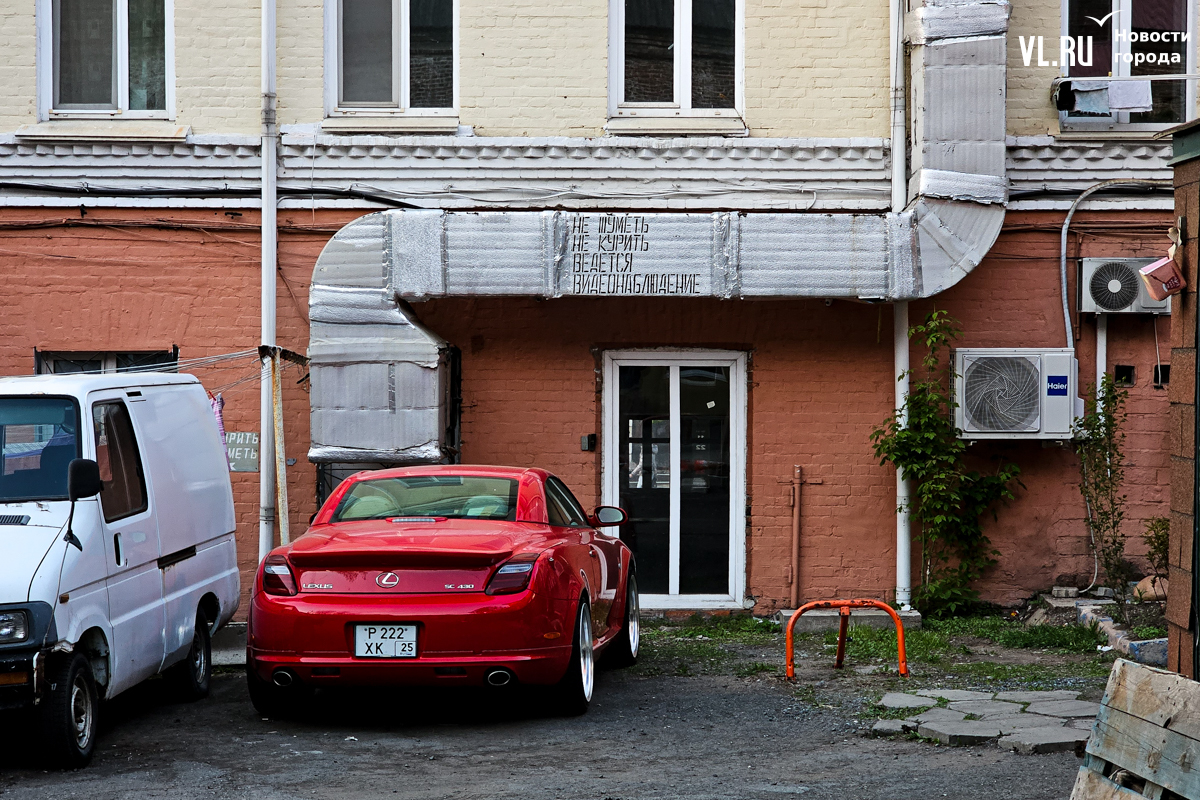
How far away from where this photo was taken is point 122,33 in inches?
443

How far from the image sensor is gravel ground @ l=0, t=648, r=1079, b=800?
5652 mm

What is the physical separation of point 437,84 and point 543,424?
10.5ft

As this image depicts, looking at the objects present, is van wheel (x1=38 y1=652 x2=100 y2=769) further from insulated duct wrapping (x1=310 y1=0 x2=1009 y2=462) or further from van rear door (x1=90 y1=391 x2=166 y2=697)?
insulated duct wrapping (x1=310 y1=0 x2=1009 y2=462)

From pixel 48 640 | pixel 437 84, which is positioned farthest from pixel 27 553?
pixel 437 84

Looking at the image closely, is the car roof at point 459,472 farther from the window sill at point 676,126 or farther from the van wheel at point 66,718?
the window sill at point 676,126

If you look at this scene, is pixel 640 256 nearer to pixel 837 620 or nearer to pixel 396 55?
pixel 396 55

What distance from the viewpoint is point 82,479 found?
630 centimetres

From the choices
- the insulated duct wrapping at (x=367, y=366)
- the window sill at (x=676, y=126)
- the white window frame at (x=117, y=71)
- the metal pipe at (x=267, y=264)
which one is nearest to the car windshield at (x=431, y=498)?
the insulated duct wrapping at (x=367, y=366)

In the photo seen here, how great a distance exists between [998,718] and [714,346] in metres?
4.90

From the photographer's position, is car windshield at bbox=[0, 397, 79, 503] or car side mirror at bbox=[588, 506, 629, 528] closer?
car windshield at bbox=[0, 397, 79, 503]

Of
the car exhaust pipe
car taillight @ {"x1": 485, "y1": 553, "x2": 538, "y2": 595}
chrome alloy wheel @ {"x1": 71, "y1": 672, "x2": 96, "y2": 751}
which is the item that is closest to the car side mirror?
car taillight @ {"x1": 485, "y1": 553, "x2": 538, "y2": 595}

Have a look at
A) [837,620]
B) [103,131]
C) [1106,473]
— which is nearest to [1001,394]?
[1106,473]

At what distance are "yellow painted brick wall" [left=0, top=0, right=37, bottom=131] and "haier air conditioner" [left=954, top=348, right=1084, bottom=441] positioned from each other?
27.8 ft

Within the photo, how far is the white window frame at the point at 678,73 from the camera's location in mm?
11109
